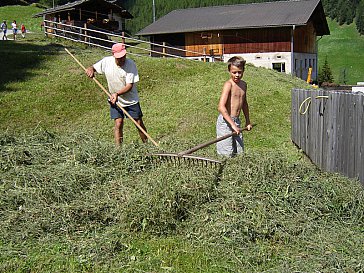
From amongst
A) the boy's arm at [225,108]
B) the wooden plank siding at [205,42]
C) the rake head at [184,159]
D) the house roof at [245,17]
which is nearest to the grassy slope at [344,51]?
the house roof at [245,17]

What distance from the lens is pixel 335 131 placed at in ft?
19.4

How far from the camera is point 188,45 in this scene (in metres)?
33.1

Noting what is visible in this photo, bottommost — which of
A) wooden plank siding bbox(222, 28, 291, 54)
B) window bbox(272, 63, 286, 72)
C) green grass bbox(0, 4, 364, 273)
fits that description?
green grass bbox(0, 4, 364, 273)

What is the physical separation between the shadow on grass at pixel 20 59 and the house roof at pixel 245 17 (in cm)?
1434

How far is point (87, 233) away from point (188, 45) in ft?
97.8

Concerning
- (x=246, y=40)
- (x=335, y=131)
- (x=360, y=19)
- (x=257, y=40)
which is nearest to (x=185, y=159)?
(x=335, y=131)

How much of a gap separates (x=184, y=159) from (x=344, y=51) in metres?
58.3

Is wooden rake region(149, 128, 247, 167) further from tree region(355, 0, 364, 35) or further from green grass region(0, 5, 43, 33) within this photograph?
tree region(355, 0, 364, 35)

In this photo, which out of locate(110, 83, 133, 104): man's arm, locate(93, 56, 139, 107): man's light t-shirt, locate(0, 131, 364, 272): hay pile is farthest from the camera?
locate(93, 56, 139, 107): man's light t-shirt

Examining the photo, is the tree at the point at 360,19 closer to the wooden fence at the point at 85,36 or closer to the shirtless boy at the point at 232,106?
the wooden fence at the point at 85,36

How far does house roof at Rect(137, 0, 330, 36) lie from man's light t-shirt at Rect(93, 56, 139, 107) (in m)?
22.8

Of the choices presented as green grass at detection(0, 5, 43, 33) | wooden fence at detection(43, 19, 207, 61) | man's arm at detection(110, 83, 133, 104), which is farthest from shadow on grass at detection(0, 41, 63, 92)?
green grass at detection(0, 5, 43, 33)

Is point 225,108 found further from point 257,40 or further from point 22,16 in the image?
point 22,16

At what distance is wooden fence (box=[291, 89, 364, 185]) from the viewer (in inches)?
205
